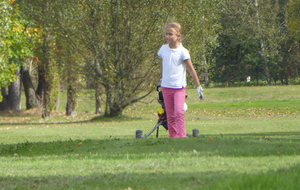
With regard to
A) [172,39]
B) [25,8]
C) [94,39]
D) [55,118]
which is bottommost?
[55,118]

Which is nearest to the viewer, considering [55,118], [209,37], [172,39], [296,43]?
[172,39]

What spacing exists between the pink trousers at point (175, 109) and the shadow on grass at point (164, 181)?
4.24 m

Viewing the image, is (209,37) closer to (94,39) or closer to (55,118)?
(94,39)

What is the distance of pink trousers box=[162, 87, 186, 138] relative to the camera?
36.7ft

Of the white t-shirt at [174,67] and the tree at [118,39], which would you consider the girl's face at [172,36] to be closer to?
the white t-shirt at [174,67]

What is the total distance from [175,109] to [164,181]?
17.2 ft

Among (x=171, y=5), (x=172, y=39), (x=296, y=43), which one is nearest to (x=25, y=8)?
(x=171, y=5)

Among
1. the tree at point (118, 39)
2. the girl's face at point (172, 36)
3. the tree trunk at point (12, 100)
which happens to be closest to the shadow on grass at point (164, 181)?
the girl's face at point (172, 36)

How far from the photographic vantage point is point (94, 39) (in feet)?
99.0

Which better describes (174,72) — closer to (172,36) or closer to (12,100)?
(172,36)

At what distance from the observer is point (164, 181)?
6.04 metres

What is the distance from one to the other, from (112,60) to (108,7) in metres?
2.90

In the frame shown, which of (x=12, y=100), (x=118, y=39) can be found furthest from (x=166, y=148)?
(x=12, y=100)

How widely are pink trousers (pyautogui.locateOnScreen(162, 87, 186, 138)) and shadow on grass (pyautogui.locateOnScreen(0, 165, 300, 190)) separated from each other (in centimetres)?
424
